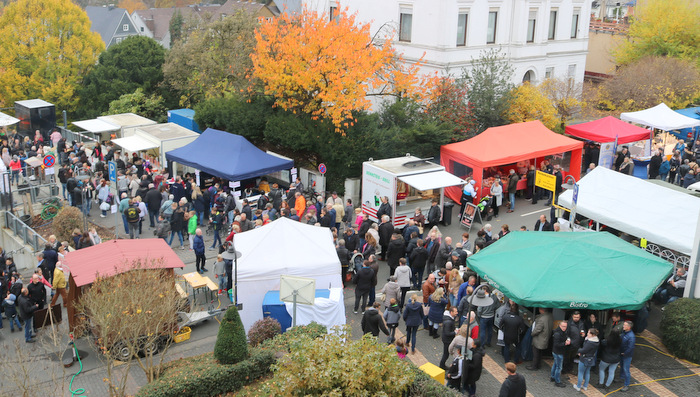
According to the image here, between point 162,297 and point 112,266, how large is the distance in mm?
1820

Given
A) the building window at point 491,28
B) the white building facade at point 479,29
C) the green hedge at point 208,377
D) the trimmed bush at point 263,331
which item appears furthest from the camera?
the building window at point 491,28

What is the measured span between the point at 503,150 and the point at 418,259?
7787 mm

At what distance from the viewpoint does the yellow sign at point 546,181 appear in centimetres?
2056

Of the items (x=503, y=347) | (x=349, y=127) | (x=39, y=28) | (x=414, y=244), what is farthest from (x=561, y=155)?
(x=39, y=28)

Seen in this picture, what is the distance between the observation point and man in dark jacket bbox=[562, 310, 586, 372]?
11680mm

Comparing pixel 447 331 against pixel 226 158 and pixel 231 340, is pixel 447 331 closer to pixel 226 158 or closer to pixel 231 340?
pixel 231 340

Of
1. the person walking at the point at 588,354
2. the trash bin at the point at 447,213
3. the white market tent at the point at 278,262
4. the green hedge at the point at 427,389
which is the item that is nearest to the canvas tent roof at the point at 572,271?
the person walking at the point at 588,354

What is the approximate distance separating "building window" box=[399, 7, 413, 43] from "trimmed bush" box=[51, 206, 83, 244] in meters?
17.2

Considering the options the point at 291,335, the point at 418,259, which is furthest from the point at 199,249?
the point at 291,335

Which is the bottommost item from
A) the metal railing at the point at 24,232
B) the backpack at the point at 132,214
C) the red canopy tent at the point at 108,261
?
the metal railing at the point at 24,232

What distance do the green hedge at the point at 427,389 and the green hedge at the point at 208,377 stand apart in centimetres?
266

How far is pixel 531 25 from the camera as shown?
103 ft

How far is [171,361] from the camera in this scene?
1266 centimetres

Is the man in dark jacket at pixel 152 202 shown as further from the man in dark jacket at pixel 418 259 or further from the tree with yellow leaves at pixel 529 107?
the tree with yellow leaves at pixel 529 107
